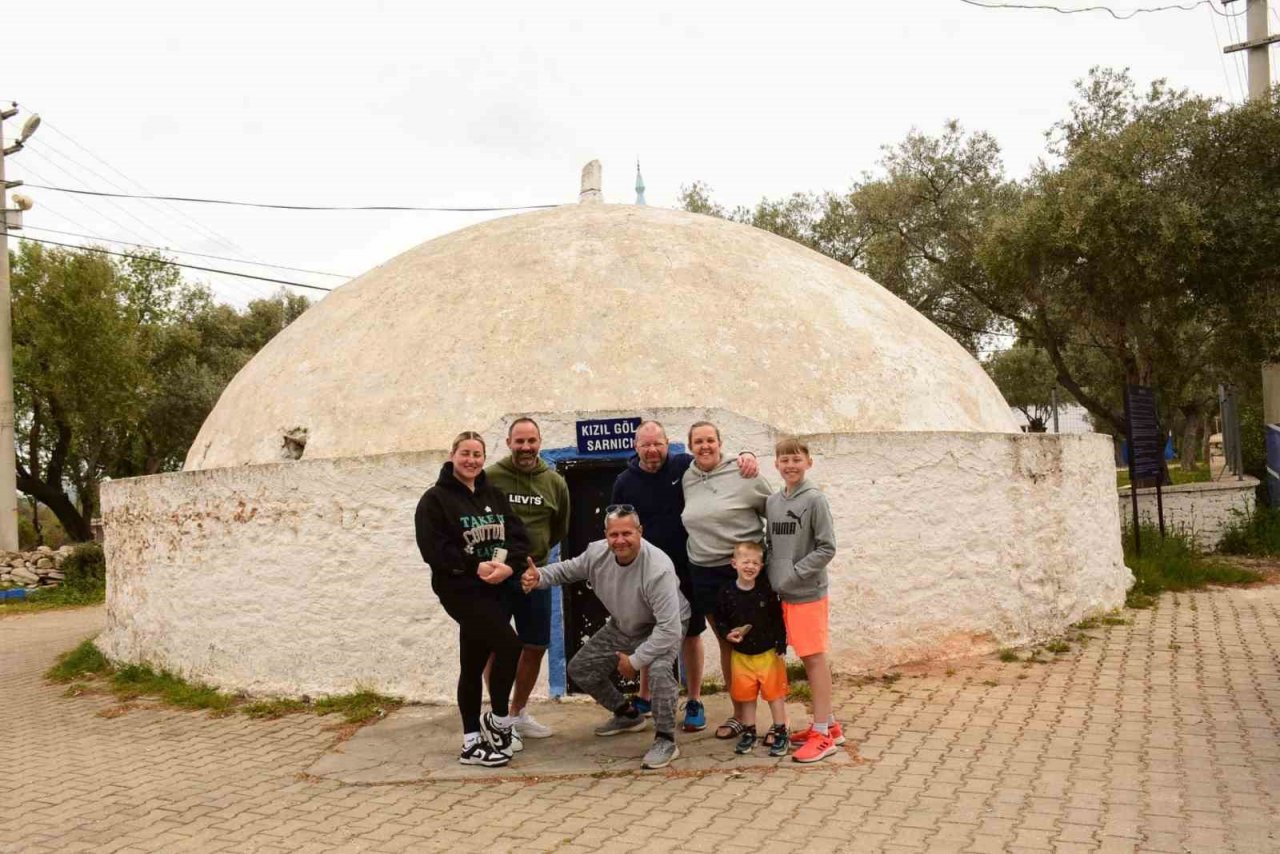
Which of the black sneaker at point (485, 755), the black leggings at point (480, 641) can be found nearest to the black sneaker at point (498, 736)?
the black sneaker at point (485, 755)

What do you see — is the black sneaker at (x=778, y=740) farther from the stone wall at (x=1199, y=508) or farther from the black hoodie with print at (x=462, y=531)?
the stone wall at (x=1199, y=508)

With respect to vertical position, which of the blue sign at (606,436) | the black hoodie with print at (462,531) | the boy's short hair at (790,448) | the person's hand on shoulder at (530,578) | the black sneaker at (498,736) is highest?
the blue sign at (606,436)

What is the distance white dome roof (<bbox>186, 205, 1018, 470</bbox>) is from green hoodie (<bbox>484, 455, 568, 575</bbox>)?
1.82 metres

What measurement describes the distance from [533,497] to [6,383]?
18.5 meters

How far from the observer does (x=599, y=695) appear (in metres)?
5.54

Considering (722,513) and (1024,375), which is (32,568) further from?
(1024,375)

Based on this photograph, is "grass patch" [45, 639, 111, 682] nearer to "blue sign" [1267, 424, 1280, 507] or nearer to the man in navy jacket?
the man in navy jacket

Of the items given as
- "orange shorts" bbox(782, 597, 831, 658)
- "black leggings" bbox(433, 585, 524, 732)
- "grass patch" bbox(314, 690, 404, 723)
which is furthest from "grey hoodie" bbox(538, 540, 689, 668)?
"grass patch" bbox(314, 690, 404, 723)

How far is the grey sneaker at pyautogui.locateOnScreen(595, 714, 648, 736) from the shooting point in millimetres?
5855

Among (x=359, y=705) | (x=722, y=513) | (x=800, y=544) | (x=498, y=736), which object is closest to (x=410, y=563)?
(x=359, y=705)

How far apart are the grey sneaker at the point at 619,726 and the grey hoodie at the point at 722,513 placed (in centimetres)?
116

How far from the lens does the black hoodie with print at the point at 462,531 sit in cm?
507

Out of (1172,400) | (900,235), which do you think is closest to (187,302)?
(900,235)

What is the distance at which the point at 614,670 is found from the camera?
5.45m
